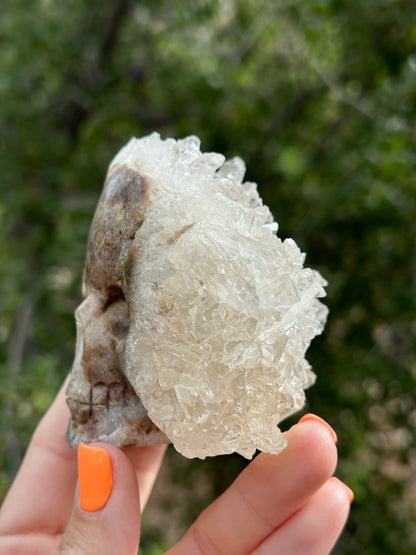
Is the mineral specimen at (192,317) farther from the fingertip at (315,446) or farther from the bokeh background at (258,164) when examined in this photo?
the bokeh background at (258,164)

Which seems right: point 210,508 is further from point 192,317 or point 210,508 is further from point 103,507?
point 192,317

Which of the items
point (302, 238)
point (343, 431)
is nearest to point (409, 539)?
point (343, 431)

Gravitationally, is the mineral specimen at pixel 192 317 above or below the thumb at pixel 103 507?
above

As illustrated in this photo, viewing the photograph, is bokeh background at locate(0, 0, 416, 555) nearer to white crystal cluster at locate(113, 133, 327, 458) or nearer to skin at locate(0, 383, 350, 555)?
skin at locate(0, 383, 350, 555)

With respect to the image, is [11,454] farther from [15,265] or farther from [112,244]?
[112,244]

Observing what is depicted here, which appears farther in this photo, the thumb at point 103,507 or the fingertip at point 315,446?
the fingertip at point 315,446

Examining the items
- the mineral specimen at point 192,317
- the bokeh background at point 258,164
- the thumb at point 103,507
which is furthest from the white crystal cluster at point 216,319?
the bokeh background at point 258,164

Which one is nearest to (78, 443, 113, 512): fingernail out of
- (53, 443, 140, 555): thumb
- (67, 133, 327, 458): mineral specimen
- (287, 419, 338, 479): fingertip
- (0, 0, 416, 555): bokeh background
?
(53, 443, 140, 555): thumb
